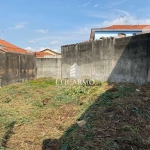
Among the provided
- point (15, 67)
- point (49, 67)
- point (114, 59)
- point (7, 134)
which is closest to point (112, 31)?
point (49, 67)

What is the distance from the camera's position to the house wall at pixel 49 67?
12.2m

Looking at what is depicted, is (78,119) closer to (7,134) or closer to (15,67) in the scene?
(7,134)

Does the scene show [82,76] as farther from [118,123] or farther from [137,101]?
[118,123]

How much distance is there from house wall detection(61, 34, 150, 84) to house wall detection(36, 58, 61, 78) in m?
1.64

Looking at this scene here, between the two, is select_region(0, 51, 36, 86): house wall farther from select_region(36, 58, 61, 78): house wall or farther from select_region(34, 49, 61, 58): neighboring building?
select_region(34, 49, 61, 58): neighboring building

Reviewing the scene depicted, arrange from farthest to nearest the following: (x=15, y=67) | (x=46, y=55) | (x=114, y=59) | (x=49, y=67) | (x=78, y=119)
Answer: (x=46, y=55)
(x=49, y=67)
(x=15, y=67)
(x=114, y=59)
(x=78, y=119)

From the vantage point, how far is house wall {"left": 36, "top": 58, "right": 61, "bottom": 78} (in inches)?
480

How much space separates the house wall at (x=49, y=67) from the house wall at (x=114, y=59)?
1.64 m

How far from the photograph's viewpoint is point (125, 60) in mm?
6402

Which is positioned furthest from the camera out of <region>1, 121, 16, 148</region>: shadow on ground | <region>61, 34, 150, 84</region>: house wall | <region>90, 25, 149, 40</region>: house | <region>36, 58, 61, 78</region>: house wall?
<region>90, 25, 149, 40</region>: house

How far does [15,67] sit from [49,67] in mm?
2799

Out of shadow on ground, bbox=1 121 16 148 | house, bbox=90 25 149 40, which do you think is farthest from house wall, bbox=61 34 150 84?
house, bbox=90 25 149 40

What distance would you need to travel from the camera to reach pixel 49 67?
12430 mm

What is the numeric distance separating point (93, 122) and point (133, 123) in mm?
696
